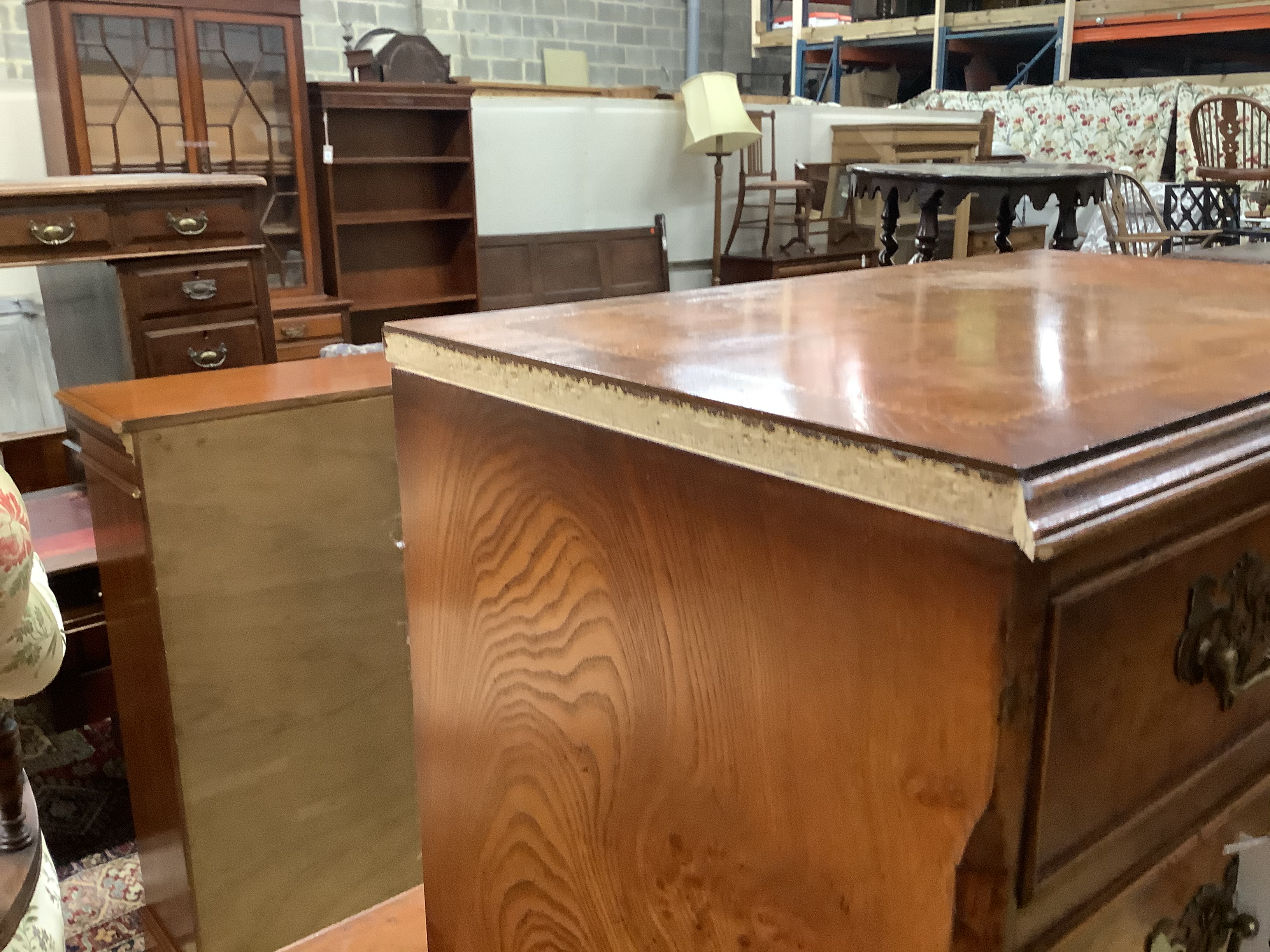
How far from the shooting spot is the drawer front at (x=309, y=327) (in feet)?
12.0

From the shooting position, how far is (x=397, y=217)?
4293 mm

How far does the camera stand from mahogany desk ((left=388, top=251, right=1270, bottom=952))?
16.4 inches

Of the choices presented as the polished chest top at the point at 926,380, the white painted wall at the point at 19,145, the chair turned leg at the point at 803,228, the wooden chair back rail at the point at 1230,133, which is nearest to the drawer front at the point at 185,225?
the white painted wall at the point at 19,145

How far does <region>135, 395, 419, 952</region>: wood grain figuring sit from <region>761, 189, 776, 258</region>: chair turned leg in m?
4.46

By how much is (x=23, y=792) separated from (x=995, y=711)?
29.6 inches

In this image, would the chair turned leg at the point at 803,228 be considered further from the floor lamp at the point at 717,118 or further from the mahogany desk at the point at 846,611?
the mahogany desk at the point at 846,611

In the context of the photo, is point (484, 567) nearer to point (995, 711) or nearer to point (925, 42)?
point (995, 711)

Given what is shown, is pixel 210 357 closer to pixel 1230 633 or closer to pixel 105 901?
pixel 105 901

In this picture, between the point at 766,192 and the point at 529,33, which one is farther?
the point at 529,33

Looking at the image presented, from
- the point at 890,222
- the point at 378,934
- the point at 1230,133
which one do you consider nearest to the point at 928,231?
the point at 890,222

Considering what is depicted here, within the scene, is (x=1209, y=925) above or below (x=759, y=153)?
below

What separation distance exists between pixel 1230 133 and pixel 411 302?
4.24 meters

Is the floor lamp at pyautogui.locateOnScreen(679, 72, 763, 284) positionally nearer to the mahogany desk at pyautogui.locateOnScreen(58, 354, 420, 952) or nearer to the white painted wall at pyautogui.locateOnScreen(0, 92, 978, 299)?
the white painted wall at pyautogui.locateOnScreen(0, 92, 978, 299)

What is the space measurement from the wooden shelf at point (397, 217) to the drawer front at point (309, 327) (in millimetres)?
511
